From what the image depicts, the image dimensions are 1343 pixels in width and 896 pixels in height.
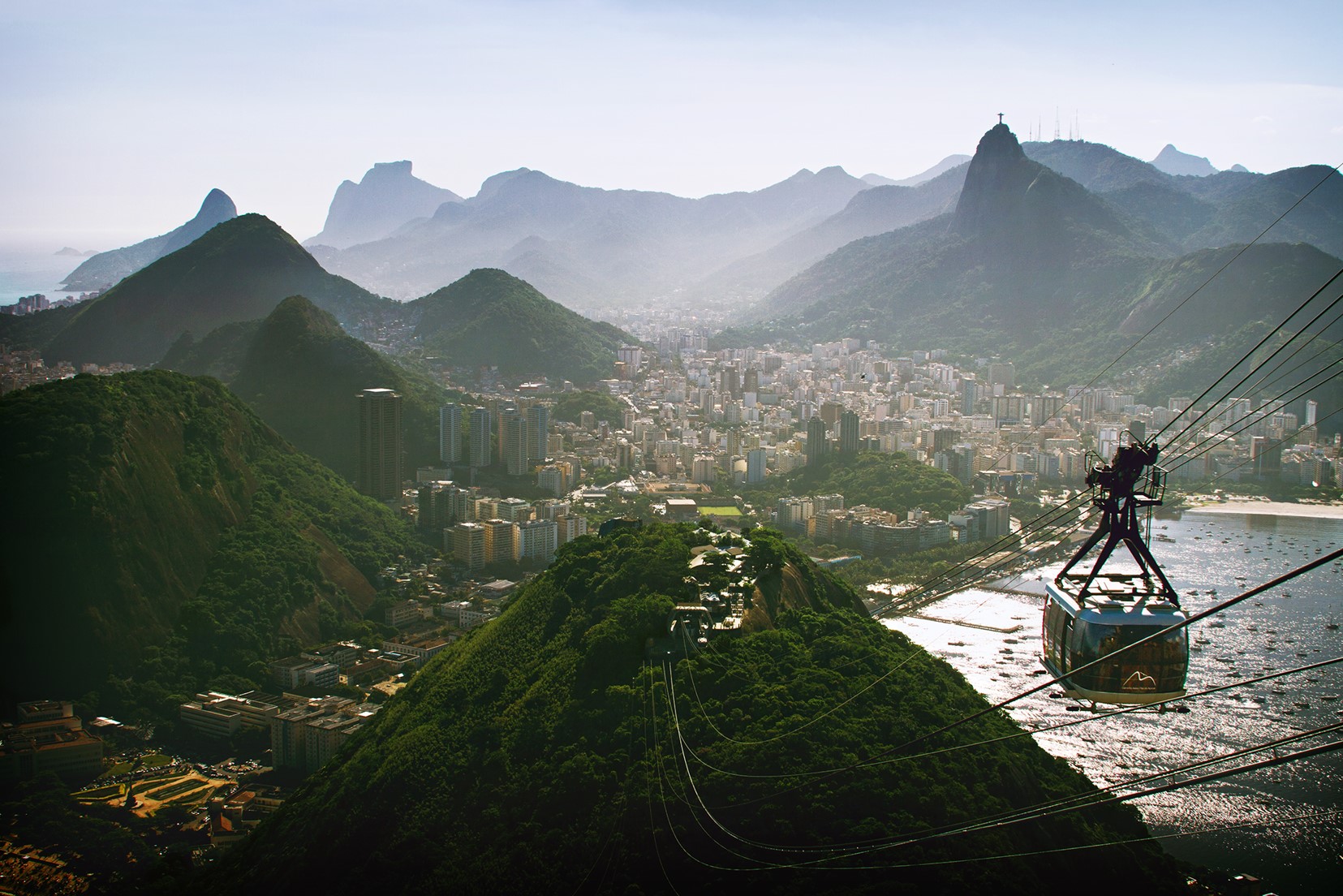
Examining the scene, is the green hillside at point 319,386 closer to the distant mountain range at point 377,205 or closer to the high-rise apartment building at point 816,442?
the high-rise apartment building at point 816,442

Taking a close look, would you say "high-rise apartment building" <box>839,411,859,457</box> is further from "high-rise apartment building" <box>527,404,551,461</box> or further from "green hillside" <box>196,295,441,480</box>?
"green hillside" <box>196,295,441,480</box>

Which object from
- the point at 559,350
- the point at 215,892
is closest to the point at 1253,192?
the point at 559,350

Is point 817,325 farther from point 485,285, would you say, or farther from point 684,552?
point 684,552

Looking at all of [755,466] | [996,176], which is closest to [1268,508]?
[755,466]

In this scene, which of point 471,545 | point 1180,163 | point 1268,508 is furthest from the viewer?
point 1180,163

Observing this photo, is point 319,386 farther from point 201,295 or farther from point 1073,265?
point 1073,265

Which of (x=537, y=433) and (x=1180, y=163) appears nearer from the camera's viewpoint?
(x=537, y=433)

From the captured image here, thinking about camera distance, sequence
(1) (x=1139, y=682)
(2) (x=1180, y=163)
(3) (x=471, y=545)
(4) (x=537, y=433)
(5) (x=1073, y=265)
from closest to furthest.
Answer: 1. (1) (x=1139, y=682)
2. (3) (x=471, y=545)
3. (4) (x=537, y=433)
4. (5) (x=1073, y=265)
5. (2) (x=1180, y=163)

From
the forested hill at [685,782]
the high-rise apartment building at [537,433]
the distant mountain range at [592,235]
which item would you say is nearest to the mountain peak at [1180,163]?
the distant mountain range at [592,235]
